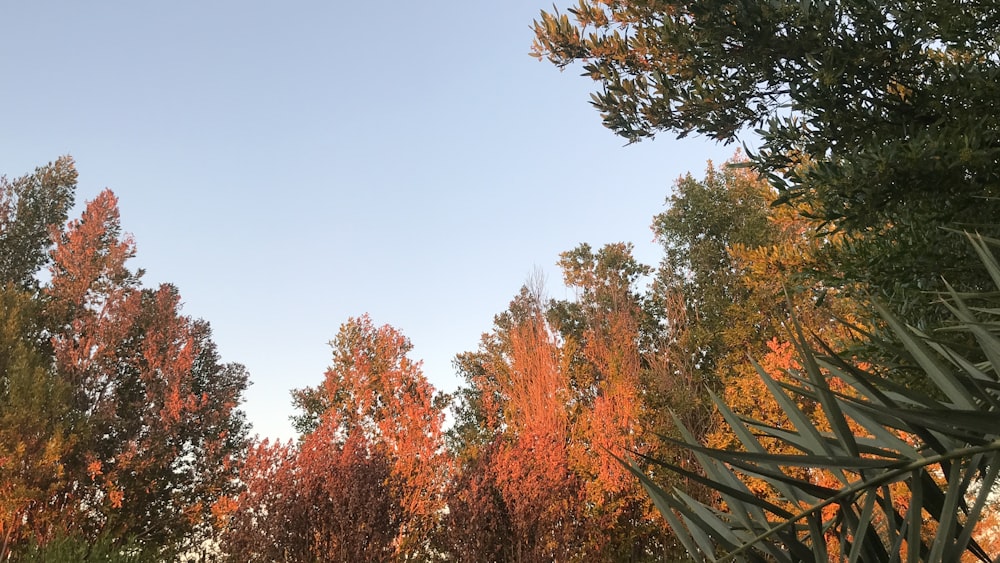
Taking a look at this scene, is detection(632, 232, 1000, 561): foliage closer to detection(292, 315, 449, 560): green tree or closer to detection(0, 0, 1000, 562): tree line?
detection(0, 0, 1000, 562): tree line

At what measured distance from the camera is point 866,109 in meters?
4.88

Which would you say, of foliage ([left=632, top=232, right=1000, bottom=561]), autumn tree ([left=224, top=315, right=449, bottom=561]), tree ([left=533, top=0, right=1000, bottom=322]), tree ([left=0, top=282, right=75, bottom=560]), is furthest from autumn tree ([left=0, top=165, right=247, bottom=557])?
foliage ([left=632, top=232, right=1000, bottom=561])

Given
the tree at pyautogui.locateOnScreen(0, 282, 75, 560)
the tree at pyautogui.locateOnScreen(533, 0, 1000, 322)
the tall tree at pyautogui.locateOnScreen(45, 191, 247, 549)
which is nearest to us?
the tree at pyautogui.locateOnScreen(533, 0, 1000, 322)

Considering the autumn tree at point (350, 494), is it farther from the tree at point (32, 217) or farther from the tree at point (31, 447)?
the tree at point (32, 217)

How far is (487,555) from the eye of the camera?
9406 millimetres

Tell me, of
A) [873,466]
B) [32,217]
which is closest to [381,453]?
[873,466]

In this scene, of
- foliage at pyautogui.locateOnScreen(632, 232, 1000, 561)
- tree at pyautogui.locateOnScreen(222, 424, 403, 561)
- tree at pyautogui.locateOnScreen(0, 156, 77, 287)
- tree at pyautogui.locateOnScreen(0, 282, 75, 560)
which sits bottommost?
foliage at pyautogui.locateOnScreen(632, 232, 1000, 561)

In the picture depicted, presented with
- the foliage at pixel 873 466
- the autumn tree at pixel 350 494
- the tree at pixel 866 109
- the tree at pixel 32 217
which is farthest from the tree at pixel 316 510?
the tree at pixel 32 217

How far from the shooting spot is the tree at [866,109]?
14.0 feet

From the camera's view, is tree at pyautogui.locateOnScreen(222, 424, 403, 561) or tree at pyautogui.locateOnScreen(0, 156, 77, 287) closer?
tree at pyautogui.locateOnScreen(222, 424, 403, 561)

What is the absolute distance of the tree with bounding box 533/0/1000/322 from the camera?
427 cm

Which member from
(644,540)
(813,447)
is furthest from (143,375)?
(813,447)

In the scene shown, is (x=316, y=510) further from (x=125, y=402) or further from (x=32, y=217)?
(x=32, y=217)

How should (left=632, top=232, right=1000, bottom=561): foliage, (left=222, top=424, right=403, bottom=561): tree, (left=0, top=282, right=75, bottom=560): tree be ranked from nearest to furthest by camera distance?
1. (left=632, top=232, right=1000, bottom=561): foliage
2. (left=222, top=424, right=403, bottom=561): tree
3. (left=0, top=282, right=75, bottom=560): tree
